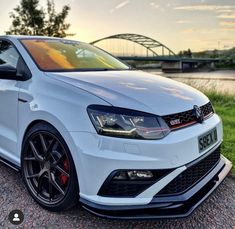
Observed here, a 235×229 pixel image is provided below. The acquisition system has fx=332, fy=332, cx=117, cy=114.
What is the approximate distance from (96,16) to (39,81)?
9565 millimetres

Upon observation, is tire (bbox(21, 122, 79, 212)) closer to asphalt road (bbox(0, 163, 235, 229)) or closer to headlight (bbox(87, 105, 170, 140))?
asphalt road (bbox(0, 163, 235, 229))

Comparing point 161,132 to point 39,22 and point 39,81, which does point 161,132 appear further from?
point 39,22

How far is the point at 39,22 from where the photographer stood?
89.6 ft

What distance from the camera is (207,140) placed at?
8.91 ft

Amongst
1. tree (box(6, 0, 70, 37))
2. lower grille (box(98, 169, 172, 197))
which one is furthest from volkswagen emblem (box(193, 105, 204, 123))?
tree (box(6, 0, 70, 37))

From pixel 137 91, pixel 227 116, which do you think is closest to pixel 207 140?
pixel 137 91

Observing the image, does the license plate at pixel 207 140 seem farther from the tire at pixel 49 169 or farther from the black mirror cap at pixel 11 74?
the black mirror cap at pixel 11 74

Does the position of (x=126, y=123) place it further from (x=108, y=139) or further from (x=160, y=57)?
(x=160, y=57)

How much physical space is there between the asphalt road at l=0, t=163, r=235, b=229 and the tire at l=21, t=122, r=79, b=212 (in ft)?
0.31

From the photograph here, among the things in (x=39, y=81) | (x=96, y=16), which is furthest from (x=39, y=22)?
(x=39, y=81)

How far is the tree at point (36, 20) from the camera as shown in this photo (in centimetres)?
2695

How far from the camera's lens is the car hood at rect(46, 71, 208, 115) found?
2.50m

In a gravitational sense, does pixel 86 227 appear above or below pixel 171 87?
below

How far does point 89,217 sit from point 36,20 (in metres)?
26.5
